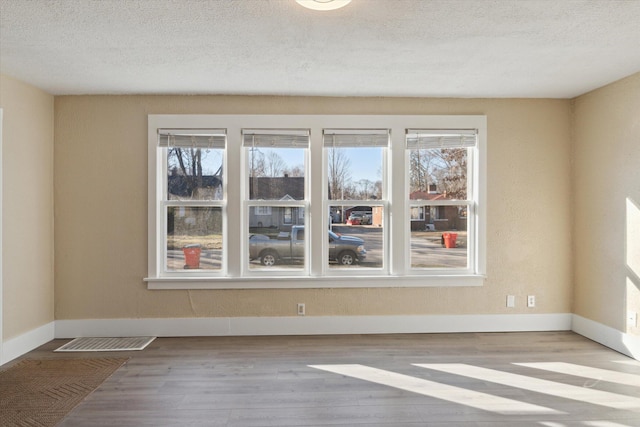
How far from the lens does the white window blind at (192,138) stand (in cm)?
429

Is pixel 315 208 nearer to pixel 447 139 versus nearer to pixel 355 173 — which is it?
pixel 355 173

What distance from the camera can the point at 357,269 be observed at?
4.45m

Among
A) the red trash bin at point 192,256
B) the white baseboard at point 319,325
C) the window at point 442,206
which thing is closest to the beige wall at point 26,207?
the white baseboard at point 319,325

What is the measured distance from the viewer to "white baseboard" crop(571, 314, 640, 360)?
366 centimetres

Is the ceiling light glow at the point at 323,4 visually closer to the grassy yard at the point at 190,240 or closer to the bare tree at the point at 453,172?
the bare tree at the point at 453,172

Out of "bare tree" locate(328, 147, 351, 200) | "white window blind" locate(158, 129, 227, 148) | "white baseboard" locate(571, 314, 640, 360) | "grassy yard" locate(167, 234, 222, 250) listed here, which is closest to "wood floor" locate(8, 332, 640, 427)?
"white baseboard" locate(571, 314, 640, 360)

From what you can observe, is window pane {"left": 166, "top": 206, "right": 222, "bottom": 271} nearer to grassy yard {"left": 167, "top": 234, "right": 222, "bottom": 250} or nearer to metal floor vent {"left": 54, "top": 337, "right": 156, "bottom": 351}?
grassy yard {"left": 167, "top": 234, "right": 222, "bottom": 250}

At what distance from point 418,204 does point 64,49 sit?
11.6 ft

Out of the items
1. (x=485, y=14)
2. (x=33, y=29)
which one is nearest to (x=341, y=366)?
(x=485, y=14)

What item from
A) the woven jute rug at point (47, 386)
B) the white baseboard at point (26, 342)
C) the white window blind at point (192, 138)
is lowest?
the woven jute rug at point (47, 386)

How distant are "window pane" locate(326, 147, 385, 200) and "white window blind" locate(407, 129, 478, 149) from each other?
0.42m

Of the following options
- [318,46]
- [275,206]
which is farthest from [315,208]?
[318,46]

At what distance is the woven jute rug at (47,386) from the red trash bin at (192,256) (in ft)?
3.72

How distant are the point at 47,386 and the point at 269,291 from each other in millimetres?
2046
